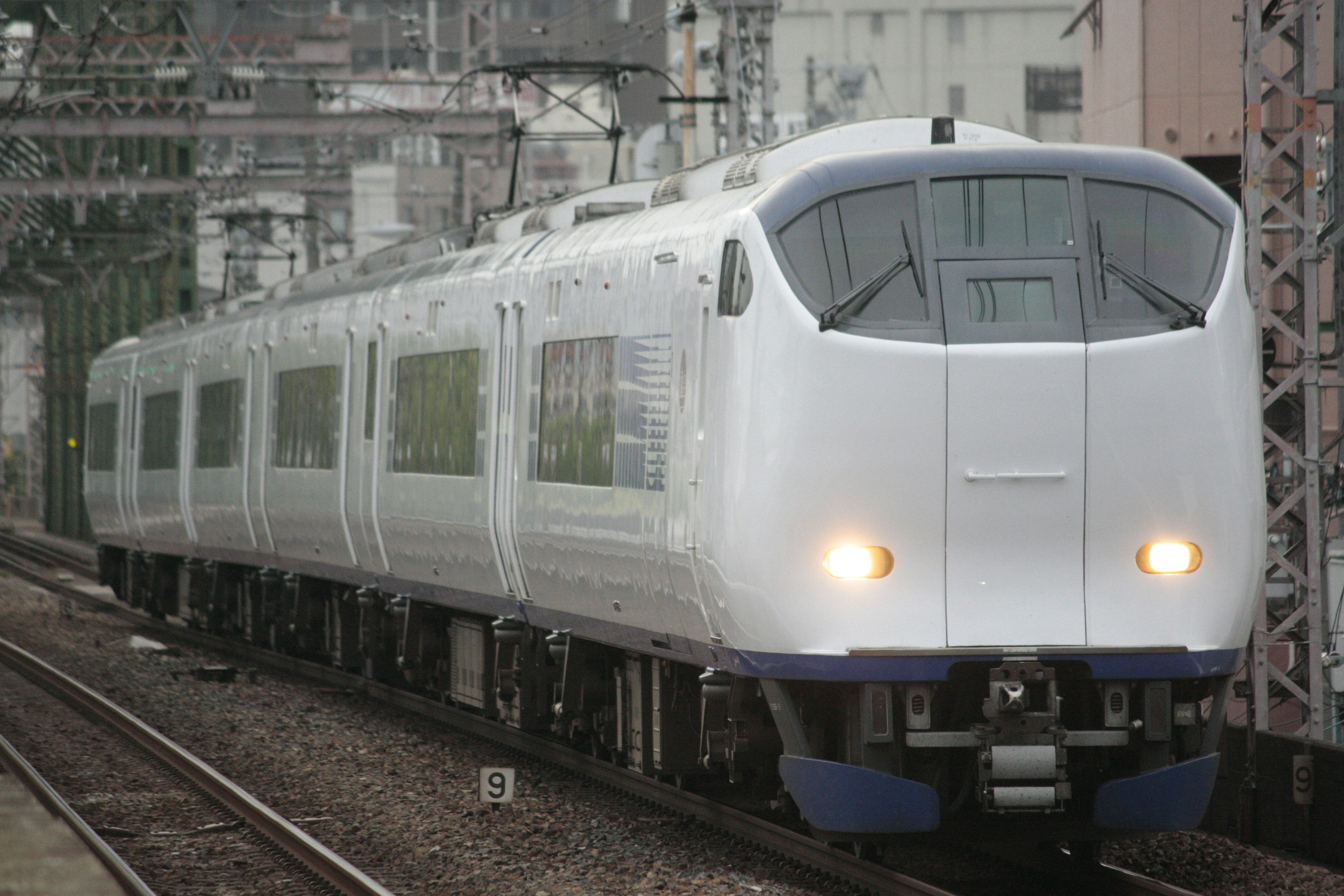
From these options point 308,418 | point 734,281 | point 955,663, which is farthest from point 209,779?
point 955,663

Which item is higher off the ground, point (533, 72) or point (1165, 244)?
point (533, 72)

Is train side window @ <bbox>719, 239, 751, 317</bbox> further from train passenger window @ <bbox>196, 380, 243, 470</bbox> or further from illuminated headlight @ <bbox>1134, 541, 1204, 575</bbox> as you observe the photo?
train passenger window @ <bbox>196, 380, 243, 470</bbox>

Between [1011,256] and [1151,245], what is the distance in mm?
563

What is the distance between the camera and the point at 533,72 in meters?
15.3

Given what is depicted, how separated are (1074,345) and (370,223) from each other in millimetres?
70525

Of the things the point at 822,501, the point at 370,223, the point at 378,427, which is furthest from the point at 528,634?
the point at 370,223

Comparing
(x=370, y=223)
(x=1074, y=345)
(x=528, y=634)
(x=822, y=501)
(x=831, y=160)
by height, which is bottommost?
(x=528, y=634)

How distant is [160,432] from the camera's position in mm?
22906

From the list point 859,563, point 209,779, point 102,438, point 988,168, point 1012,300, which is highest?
point 988,168

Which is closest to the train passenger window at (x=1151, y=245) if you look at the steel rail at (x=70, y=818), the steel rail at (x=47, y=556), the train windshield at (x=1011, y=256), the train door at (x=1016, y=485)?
the train windshield at (x=1011, y=256)

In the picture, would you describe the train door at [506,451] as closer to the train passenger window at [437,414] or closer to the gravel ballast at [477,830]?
the train passenger window at [437,414]

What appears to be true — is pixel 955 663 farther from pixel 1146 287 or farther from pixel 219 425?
Result: pixel 219 425

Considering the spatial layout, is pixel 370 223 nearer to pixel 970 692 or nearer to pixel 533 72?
pixel 533 72

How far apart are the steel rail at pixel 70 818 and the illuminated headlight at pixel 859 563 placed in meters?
3.20
